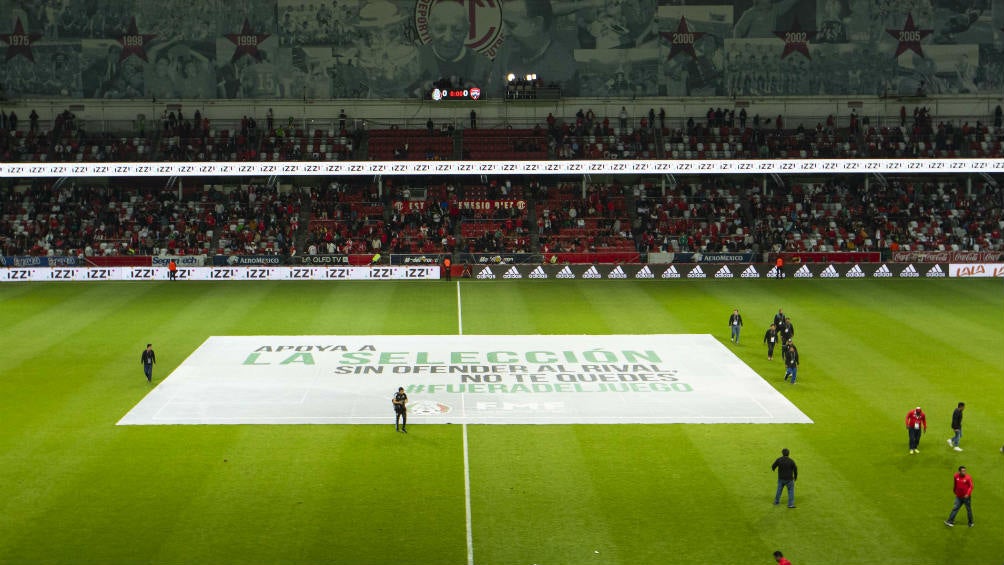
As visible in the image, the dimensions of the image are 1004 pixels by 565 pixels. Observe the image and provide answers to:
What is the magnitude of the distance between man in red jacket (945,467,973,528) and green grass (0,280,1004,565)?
238 millimetres

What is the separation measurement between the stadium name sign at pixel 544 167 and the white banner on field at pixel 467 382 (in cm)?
2108

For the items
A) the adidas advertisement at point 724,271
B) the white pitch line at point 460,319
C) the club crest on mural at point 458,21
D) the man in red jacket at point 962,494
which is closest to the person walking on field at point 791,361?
the man in red jacket at point 962,494

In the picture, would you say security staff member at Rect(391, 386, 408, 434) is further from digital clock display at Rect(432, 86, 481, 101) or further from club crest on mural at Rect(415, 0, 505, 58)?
club crest on mural at Rect(415, 0, 505, 58)

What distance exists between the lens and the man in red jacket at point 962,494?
17.6 m

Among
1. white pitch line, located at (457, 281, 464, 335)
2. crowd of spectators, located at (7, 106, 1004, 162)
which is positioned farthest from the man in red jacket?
crowd of spectators, located at (7, 106, 1004, 162)

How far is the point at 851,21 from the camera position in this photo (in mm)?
62000

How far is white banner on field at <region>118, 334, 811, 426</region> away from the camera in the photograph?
83.0 feet

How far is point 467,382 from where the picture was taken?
28656 millimetres

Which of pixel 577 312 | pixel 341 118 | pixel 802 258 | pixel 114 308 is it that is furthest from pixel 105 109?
pixel 802 258

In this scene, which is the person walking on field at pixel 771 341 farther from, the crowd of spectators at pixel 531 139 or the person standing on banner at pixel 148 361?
the crowd of spectators at pixel 531 139

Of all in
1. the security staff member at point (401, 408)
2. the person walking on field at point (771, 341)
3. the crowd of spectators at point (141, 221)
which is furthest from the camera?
the crowd of spectators at point (141, 221)

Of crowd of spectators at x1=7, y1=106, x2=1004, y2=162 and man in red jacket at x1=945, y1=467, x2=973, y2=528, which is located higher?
crowd of spectators at x1=7, y1=106, x2=1004, y2=162

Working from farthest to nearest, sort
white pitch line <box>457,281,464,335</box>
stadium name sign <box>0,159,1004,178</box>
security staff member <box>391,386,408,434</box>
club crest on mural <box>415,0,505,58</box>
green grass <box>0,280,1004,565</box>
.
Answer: club crest on mural <box>415,0,505,58</box>, stadium name sign <box>0,159,1004,178</box>, white pitch line <box>457,281,464,335</box>, security staff member <box>391,386,408,434</box>, green grass <box>0,280,1004,565</box>

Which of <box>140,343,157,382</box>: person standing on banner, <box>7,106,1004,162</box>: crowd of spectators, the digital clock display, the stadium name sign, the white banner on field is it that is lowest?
the white banner on field
